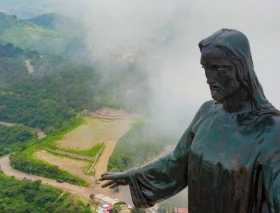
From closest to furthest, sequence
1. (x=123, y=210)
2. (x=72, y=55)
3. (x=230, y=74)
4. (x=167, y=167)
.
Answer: (x=230, y=74) → (x=167, y=167) → (x=123, y=210) → (x=72, y=55)

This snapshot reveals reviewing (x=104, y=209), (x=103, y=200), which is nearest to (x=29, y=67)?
(x=103, y=200)

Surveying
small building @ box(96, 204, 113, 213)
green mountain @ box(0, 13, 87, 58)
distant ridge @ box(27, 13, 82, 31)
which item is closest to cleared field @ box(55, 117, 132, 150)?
small building @ box(96, 204, 113, 213)

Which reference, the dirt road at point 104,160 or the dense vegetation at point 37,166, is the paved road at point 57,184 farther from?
the dirt road at point 104,160

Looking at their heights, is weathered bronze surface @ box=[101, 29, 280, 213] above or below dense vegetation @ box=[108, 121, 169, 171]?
above

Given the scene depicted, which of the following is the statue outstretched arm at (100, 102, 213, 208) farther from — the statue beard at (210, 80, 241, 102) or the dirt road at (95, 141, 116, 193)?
the dirt road at (95, 141, 116, 193)

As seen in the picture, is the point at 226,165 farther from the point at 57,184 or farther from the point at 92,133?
the point at 92,133

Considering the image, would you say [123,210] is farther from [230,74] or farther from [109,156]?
[230,74]

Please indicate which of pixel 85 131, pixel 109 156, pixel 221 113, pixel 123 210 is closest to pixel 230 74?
pixel 221 113
